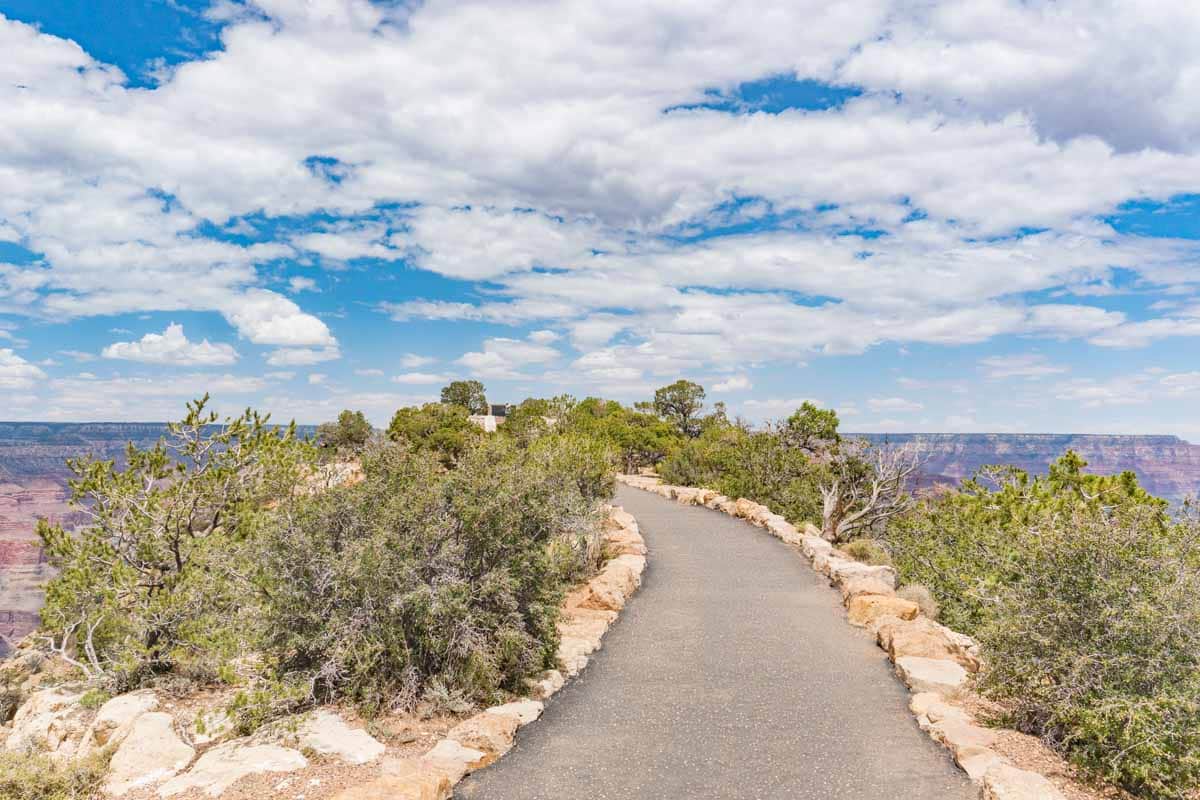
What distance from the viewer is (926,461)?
65.9 feet

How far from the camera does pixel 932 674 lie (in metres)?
8.31

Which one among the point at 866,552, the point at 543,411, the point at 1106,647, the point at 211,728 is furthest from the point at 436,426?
the point at 1106,647

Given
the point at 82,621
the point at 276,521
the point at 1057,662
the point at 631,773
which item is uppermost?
the point at 276,521

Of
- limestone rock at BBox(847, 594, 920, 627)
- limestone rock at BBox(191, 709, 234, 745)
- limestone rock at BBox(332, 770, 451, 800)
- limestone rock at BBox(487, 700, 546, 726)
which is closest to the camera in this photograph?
limestone rock at BBox(332, 770, 451, 800)

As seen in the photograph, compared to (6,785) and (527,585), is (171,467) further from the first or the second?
(527,585)

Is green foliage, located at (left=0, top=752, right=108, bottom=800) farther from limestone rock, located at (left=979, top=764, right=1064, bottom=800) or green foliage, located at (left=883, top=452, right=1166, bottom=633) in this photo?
green foliage, located at (left=883, top=452, right=1166, bottom=633)

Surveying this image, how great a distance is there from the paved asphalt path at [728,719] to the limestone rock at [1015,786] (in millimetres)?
292

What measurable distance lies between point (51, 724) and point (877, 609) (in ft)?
37.3

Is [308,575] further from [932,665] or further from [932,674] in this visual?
[932,665]

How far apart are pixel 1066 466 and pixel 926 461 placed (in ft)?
11.6

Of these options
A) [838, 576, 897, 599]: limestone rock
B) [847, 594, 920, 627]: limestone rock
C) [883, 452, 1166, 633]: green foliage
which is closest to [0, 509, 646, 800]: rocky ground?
[847, 594, 920, 627]: limestone rock

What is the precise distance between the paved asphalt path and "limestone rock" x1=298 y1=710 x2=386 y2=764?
97cm

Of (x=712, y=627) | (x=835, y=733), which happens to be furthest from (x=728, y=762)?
(x=712, y=627)

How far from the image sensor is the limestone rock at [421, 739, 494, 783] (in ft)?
19.7
